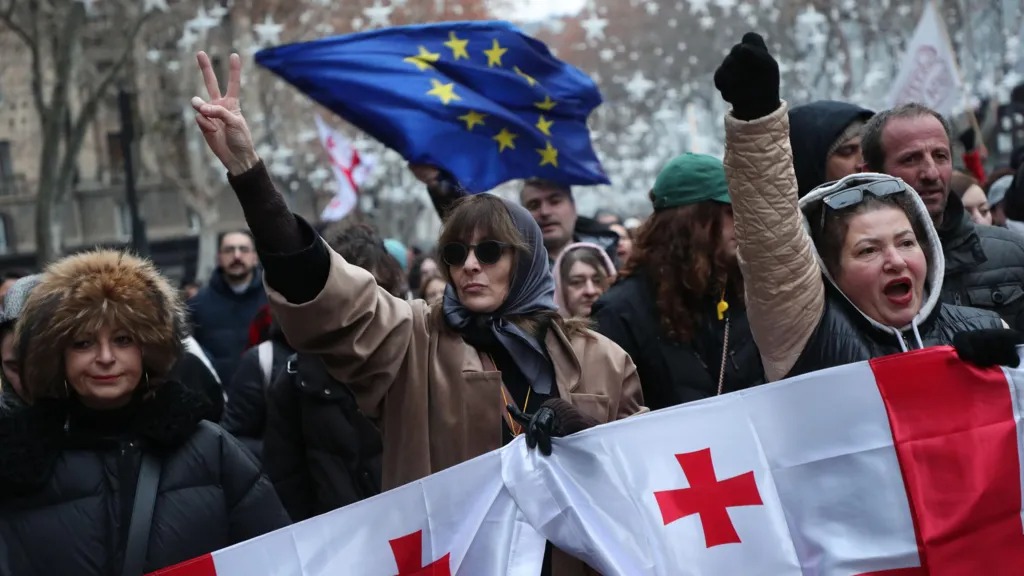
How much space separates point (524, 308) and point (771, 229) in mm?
873

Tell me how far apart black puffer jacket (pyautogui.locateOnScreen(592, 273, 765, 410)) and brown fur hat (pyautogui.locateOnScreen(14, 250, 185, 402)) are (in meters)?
1.61

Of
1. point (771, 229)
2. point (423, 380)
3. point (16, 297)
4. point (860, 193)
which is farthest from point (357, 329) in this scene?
point (16, 297)

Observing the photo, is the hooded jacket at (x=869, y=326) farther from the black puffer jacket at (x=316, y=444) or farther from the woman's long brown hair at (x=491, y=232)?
the black puffer jacket at (x=316, y=444)

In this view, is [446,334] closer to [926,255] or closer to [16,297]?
[926,255]

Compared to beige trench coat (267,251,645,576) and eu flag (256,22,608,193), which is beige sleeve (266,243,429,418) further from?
eu flag (256,22,608,193)

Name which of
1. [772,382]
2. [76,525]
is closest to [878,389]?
[772,382]

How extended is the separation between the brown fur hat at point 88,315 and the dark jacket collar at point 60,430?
6cm

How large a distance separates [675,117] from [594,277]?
149 feet

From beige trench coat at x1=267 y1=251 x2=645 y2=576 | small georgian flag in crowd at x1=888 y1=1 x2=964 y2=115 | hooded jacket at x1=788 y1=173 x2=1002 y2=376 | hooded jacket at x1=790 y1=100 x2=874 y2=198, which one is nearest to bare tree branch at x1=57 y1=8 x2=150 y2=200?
small georgian flag in crowd at x1=888 y1=1 x2=964 y2=115

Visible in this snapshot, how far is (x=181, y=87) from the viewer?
34.8 m

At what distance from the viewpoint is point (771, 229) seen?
366 centimetres

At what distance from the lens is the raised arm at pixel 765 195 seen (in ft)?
11.8

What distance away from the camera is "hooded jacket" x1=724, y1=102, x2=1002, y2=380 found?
3.64 m

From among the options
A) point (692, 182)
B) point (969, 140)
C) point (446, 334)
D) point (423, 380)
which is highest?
point (969, 140)
